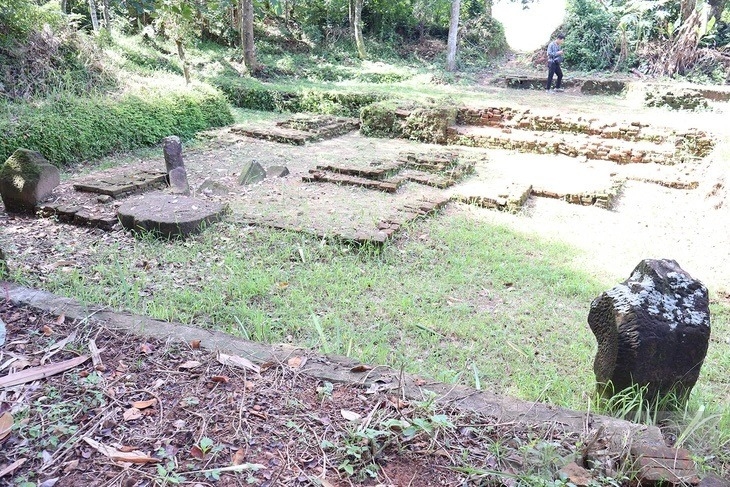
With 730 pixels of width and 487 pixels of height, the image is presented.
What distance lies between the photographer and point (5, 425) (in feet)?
5.66

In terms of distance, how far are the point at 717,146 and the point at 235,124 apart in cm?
801

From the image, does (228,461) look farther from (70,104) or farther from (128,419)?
(70,104)

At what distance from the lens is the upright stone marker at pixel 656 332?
229cm

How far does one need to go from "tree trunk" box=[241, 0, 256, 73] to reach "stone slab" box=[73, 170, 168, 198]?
8743 millimetres

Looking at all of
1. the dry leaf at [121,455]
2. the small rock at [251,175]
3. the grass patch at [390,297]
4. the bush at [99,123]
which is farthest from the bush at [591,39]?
the dry leaf at [121,455]

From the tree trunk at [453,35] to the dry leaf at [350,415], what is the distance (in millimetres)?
14354

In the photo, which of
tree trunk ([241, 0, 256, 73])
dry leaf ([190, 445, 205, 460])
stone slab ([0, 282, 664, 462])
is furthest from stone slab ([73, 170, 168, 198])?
tree trunk ([241, 0, 256, 73])

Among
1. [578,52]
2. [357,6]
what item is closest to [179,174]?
[357,6]

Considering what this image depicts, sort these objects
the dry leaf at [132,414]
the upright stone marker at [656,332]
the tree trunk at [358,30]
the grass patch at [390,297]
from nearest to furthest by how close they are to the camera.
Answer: the dry leaf at [132,414] → the upright stone marker at [656,332] → the grass patch at [390,297] → the tree trunk at [358,30]

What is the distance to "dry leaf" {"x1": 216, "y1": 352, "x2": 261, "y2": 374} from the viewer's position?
2168 mm

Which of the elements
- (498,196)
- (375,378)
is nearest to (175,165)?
(498,196)

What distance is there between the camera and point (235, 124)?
10250mm

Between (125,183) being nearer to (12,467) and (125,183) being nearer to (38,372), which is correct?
(38,372)

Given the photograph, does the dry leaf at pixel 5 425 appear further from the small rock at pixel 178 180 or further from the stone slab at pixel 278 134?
the stone slab at pixel 278 134
